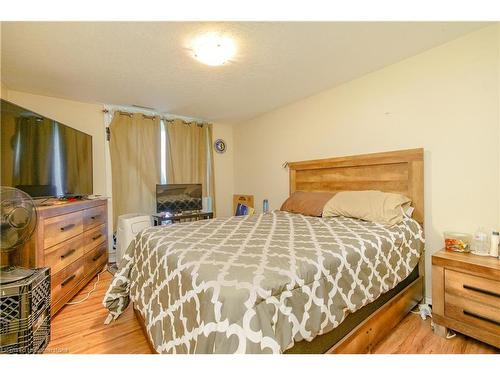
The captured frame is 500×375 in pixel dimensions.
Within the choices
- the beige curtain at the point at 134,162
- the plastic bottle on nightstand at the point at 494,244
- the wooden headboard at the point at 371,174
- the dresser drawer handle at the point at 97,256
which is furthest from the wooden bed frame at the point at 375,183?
the beige curtain at the point at 134,162

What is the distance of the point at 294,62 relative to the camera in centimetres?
208

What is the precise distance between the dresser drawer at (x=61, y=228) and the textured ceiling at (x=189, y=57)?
4.44 feet

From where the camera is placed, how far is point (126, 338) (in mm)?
1550

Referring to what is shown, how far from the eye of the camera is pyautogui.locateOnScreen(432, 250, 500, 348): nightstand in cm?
133

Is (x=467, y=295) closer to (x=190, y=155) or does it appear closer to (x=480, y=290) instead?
(x=480, y=290)

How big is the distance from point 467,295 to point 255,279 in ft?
4.86

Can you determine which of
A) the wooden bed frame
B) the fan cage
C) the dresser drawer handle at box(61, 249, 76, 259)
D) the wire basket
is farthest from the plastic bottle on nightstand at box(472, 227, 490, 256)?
the dresser drawer handle at box(61, 249, 76, 259)

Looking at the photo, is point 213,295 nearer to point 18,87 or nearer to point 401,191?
point 401,191

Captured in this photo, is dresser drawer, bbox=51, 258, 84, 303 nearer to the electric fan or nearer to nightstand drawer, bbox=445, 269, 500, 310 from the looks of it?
the electric fan

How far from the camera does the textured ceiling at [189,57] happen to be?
1619mm

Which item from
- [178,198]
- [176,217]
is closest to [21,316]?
[176,217]
